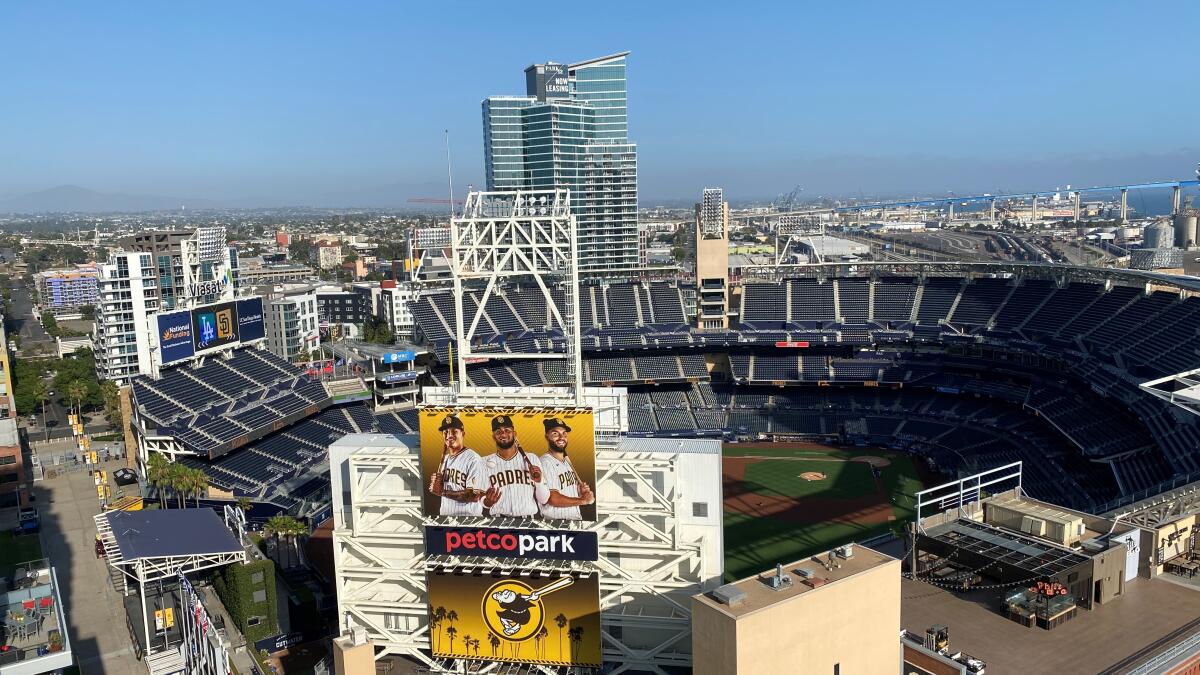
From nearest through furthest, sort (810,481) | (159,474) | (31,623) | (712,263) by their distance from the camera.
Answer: (31,623) → (159,474) → (810,481) → (712,263)

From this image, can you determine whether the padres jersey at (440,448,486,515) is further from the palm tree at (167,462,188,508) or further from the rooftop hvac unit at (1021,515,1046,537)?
the palm tree at (167,462,188,508)

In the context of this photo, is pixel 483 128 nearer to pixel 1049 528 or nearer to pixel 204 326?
pixel 204 326

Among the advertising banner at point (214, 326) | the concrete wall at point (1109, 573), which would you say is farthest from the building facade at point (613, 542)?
the advertising banner at point (214, 326)

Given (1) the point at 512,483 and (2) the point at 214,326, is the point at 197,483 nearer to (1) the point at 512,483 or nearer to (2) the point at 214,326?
(2) the point at 214,326

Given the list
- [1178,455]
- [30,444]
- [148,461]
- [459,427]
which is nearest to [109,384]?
[30,444]

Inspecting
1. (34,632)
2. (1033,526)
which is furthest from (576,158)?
(34,632)

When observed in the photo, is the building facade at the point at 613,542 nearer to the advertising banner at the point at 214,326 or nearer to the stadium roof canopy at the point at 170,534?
the stadium roof canopy at the point at 170,534

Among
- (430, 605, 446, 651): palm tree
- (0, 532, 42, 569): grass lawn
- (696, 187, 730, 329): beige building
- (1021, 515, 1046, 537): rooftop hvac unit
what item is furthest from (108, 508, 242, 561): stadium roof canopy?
(696, 187, 730, 329): beige building
